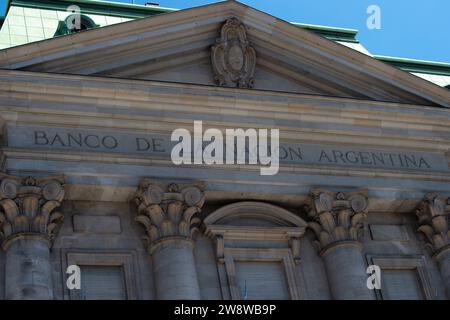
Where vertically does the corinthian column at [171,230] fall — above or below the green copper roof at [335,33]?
below

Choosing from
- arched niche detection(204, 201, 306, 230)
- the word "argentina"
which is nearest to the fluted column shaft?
the word "argentina"

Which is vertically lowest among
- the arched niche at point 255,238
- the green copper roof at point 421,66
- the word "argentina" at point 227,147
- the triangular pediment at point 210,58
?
the arched niche at point 255,238

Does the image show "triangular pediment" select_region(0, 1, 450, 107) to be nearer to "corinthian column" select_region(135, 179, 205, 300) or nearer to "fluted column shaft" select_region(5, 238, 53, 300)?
"corinthian column" select_region(135, 179, 205, 300)

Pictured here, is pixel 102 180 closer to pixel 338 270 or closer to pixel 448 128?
pixel 338 270

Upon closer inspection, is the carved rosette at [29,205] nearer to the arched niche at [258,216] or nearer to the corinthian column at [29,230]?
the corinthian column at [29,230]

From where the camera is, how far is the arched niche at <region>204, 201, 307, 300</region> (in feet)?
89.9

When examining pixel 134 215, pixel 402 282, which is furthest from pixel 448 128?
pixel 134 215

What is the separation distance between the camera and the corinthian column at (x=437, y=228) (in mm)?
29250

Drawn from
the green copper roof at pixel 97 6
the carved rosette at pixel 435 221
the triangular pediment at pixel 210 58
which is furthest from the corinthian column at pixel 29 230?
the carved rosette at pixel 435 221

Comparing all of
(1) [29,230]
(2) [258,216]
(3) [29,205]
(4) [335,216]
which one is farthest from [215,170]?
(1) [29,230]

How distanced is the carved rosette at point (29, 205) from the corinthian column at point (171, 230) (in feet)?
7.82

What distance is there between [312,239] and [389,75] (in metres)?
5.95

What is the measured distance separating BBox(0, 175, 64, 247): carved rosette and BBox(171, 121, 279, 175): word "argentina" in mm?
3672

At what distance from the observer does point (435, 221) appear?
2955 centimetres
